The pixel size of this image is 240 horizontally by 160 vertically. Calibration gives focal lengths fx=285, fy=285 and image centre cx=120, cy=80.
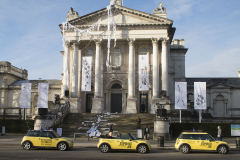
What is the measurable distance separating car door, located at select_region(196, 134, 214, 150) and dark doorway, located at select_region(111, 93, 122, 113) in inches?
976

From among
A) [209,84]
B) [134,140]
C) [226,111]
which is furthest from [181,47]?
[134,140]

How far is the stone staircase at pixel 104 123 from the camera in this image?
101 ft

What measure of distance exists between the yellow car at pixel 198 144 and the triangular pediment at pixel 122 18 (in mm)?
24435

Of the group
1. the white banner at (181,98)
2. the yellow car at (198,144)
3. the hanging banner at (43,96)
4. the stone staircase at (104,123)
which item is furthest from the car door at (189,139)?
the hanging banner at (43,96)

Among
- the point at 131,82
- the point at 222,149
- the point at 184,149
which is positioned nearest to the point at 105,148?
the point at 184,149

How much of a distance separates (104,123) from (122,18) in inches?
656

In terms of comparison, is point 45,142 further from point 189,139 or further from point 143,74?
point 143,74

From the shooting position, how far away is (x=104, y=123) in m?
33.4

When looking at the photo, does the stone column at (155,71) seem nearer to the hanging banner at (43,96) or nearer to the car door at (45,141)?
the hanging banner at (43,96)

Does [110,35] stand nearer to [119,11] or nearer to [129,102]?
[119,11]

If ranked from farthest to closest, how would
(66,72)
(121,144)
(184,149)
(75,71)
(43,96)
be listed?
(75,71) → (66,72) → (43,96) → (184,149) → (121,144)

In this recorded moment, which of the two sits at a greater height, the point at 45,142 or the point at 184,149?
the point at 45,142

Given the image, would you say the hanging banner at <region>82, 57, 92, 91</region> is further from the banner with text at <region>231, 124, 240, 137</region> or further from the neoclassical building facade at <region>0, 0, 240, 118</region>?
the banner with text at <region>231, 124, 240, 137</region>

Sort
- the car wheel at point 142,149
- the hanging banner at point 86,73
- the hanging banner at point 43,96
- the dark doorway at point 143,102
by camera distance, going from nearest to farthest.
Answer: the car wheel at point 142,149
the hanging banner at point 43,96
the hanging banner at point 86,73
the dark doorway at point 143,102
